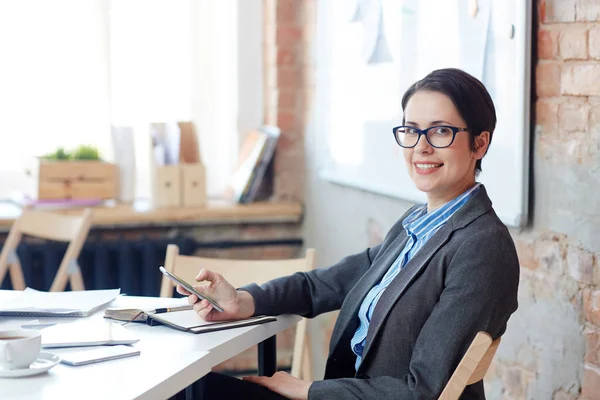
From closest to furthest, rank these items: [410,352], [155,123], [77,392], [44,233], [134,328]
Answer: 1. [77,392]
2. [410,352]
3. [134,328]
4. [44,233]
5. [155,123]

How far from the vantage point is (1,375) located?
1538mm

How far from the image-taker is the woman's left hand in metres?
1.77

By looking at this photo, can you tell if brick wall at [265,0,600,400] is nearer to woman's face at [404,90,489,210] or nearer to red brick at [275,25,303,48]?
woman's face at [404,90,489,210]

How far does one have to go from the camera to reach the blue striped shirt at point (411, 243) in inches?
73.9

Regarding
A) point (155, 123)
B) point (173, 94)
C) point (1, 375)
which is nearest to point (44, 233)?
point (155, 123)

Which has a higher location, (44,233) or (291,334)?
(44,233)

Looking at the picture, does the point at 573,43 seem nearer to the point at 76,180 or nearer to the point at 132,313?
the point at 132,313

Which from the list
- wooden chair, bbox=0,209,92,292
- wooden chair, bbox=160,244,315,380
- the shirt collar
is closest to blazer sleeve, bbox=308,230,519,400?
the shirt collar

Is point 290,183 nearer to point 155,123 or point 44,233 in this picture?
point 155,123

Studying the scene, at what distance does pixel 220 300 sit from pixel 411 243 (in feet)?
1.42

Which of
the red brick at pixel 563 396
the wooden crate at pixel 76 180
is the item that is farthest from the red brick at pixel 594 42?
the wooden crate at pixel 76 180

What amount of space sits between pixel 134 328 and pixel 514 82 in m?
1.05

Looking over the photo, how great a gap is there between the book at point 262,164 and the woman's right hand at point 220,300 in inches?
74.4

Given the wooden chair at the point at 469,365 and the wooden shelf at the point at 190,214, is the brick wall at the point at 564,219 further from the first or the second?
the wooden shelf at the point at 190,214
